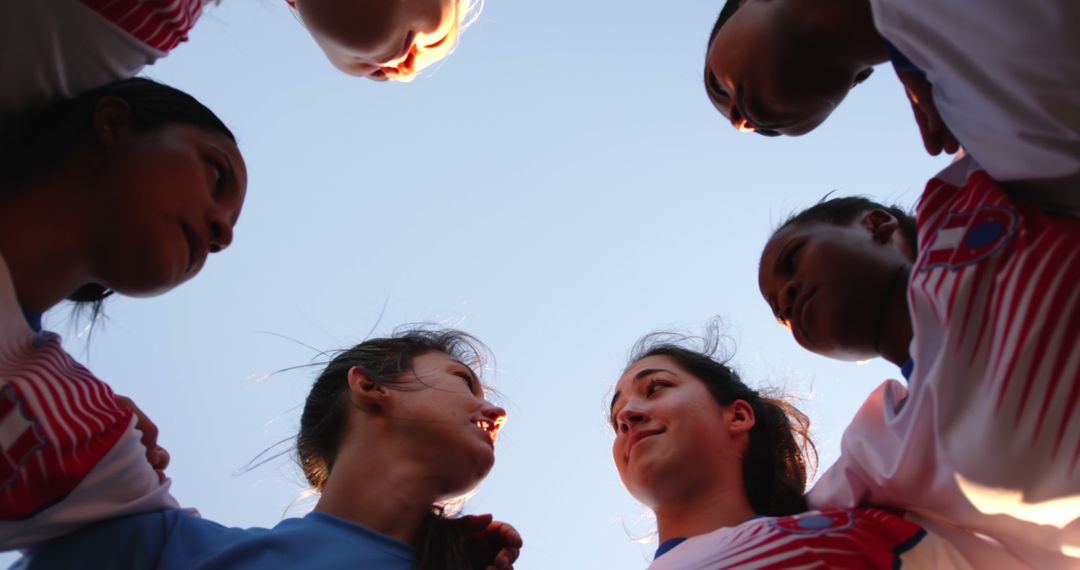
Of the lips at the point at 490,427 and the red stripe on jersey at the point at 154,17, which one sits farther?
the lips at the point at 490,427

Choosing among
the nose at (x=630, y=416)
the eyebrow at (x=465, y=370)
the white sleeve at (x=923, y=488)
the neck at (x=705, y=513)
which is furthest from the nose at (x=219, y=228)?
the white sleeve at (x=923, y=488)

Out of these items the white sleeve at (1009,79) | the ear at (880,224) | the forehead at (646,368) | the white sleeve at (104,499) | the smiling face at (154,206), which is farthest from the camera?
the forehead at (646,368)

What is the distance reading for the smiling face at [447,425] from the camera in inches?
84.0

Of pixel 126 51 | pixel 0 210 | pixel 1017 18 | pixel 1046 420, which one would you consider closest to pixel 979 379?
pixel 1046 420

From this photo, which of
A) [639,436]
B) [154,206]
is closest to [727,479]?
[639,436]

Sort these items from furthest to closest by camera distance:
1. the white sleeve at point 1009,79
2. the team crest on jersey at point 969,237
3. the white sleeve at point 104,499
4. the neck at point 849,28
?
1. the neck at point 849,28
2. the white sleeve at point 104,499
3. the team crest on jersey at point 969,237
4. the white sleeve at point 1009,79

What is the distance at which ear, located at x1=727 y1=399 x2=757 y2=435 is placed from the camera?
2.43 meters

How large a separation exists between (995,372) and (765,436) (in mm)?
1235

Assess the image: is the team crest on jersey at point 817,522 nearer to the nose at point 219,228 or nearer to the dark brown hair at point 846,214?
the dark brown hair at point 846,214

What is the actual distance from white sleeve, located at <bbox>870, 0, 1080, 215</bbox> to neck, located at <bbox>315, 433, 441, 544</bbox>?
4.56 feet

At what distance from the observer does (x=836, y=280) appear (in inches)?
88.1

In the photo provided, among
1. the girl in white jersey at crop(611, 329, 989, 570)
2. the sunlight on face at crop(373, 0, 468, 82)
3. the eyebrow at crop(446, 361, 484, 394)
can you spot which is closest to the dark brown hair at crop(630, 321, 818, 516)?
the girl in white jersey at crop(611, 329, 989, 570)

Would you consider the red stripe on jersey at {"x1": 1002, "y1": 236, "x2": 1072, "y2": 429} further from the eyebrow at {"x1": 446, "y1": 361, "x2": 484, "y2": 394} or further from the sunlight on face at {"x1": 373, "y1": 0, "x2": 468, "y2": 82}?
the sunlight on face at {"x1": 373, "y1": 0, "x2": 468, "y2": 82}

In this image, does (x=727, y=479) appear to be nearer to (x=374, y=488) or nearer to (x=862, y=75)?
(x=374, y=488)
